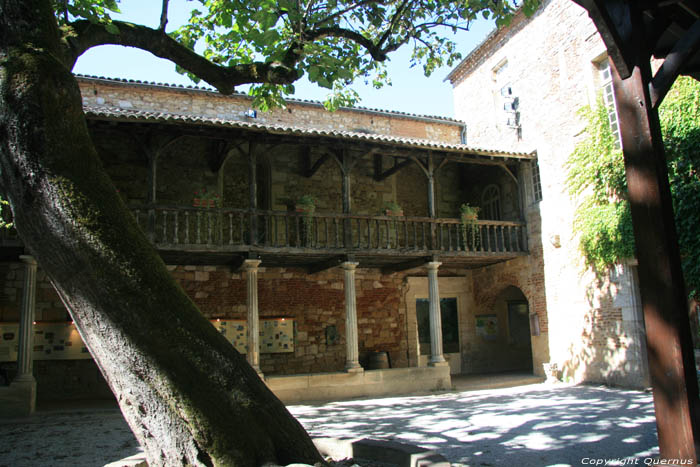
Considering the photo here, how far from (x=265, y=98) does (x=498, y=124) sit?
32.1 feet

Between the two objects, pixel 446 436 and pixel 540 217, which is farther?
pixel 540 217

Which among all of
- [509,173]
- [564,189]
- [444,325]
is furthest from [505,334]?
[564,189]

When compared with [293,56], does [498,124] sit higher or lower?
higher

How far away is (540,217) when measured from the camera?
12.5 m

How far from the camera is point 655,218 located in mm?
3320

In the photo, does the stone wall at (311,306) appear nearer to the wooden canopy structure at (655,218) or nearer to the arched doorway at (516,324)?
the arched doorway at (516,324)

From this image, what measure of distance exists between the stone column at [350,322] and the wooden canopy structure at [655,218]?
26.7ft

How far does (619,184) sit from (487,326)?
5.90 m

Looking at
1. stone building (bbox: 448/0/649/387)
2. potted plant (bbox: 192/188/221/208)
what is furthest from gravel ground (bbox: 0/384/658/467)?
potted plant (bbox: 192/188/221/208)

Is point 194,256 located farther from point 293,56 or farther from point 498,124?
point 498,124

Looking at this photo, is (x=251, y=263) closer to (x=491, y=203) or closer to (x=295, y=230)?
(x=295, y=230)

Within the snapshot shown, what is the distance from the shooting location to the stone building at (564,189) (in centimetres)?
1042

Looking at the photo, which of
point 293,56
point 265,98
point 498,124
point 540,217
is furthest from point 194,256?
point 498,124

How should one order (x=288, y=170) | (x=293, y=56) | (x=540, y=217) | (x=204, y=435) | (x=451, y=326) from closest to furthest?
(x=204, y=435)
(x=293, y=56)
(x=540, y=217)
(x=288, y=170)
(x=451, y=326)
